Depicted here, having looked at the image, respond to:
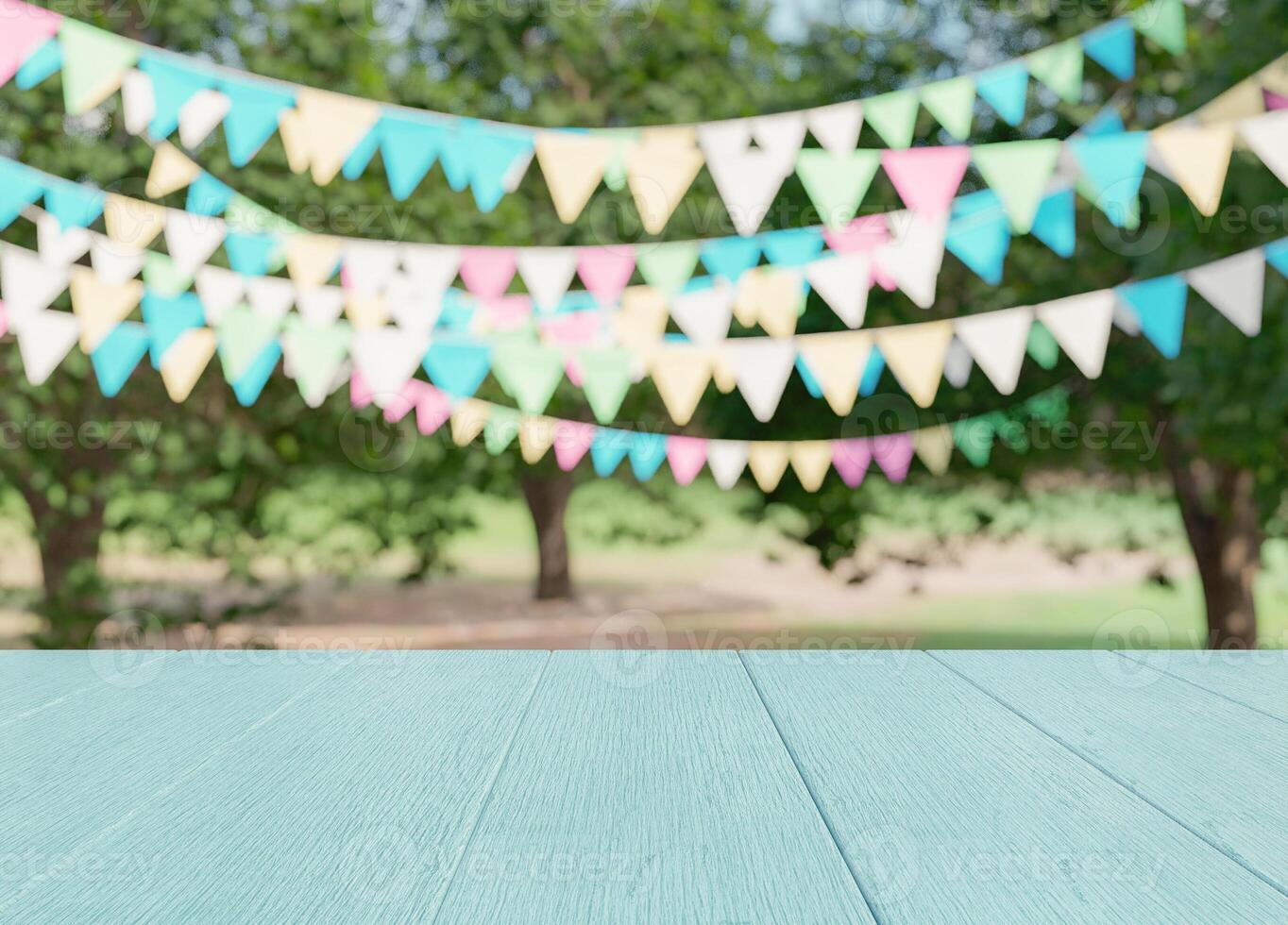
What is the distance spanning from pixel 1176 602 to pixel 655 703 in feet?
6.70

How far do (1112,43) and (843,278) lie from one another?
0.60m

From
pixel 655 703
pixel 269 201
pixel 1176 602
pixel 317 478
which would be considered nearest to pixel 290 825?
pixel 655 703

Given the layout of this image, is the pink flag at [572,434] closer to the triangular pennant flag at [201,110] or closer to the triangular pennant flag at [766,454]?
the triangular pennant flag at [766,454]

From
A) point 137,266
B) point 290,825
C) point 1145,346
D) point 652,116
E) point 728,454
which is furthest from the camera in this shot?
point 652,116

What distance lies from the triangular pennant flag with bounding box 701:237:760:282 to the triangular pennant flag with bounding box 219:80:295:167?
0.66m

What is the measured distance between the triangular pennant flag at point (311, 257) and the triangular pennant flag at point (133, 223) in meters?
0.21

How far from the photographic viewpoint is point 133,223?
7.07 ft

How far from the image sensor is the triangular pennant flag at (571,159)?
149cm

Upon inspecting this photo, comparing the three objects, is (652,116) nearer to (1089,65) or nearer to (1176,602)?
(1089,65)

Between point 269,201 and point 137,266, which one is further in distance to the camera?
point 269,201

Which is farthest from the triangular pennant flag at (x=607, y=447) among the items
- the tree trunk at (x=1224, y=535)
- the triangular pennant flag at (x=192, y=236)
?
the tree trunk at (x=1224, y=535)

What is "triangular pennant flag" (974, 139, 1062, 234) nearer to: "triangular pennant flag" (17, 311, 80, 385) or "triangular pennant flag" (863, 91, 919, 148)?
"triangular pennant flag" (863, 91, 919, 148)

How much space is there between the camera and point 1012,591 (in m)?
2.80

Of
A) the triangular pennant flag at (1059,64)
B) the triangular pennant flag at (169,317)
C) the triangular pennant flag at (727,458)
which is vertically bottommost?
the triangular pennant flag at (727,458)
